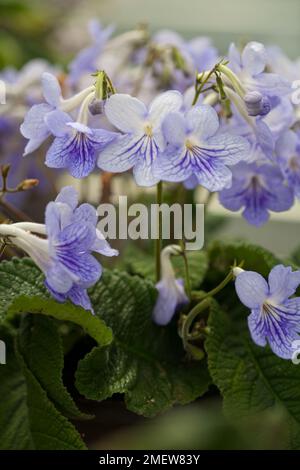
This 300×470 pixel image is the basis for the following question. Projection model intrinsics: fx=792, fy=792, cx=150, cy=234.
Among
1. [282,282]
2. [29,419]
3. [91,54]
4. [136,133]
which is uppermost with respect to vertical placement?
[91,54]


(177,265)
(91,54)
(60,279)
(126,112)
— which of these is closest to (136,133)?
(126,112)

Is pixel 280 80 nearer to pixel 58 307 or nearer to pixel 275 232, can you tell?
pixel 58 307

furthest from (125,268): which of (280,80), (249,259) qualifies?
(280,80)

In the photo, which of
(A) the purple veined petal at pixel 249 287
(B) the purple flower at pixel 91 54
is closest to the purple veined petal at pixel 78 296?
(A) the purple veined petal at pixel 249 287

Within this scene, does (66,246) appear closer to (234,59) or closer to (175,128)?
(175,128)

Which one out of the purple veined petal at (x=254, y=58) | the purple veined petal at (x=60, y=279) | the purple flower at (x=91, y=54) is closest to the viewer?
the purple veined petal at (x=60, y=279)

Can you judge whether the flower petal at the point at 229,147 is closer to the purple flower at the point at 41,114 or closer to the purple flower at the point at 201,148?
the purple flower at the point at 201,148

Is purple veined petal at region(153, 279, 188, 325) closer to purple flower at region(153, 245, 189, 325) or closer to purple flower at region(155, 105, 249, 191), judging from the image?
purple flower at region(153, 245, 189, 325)
